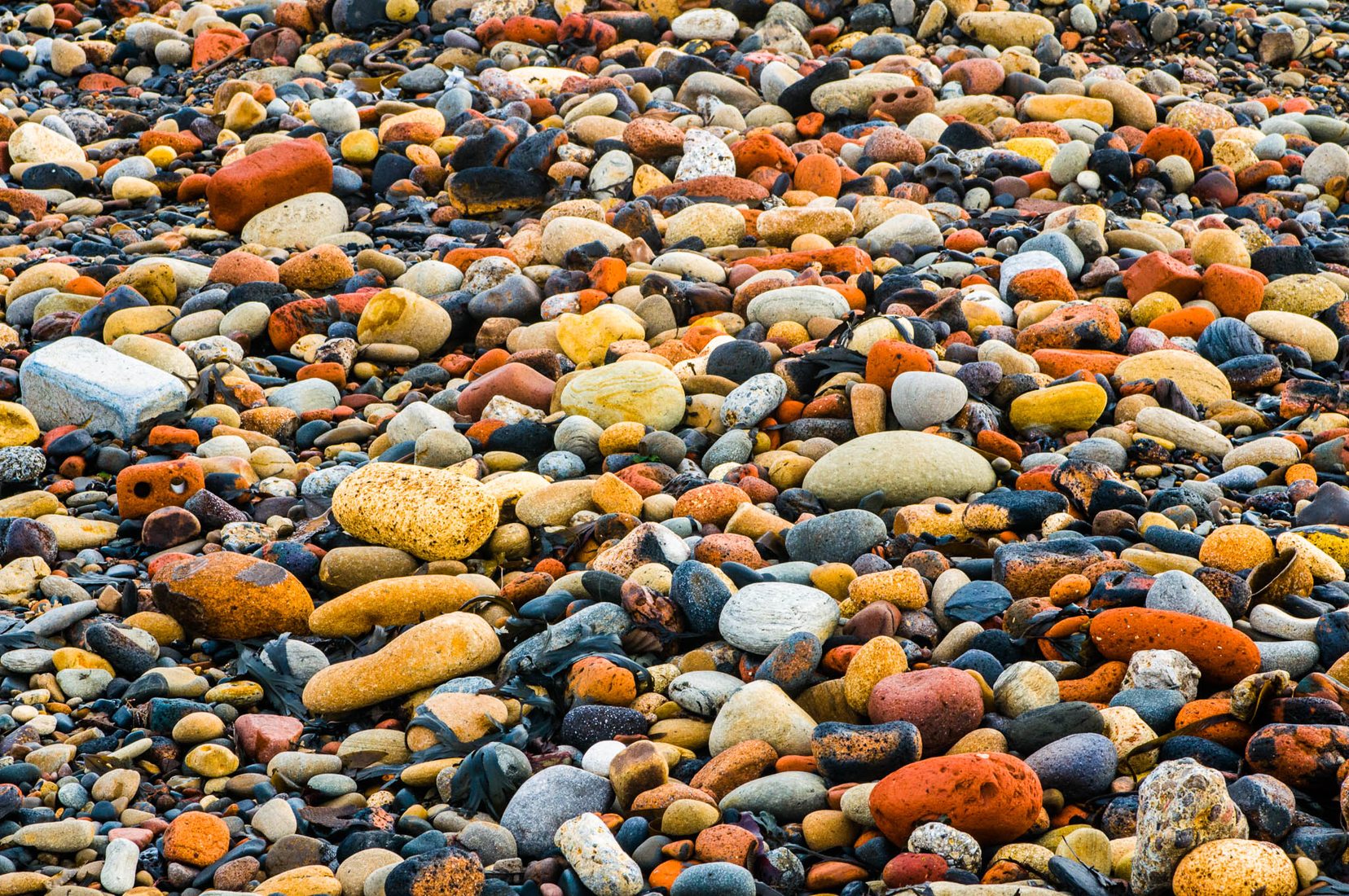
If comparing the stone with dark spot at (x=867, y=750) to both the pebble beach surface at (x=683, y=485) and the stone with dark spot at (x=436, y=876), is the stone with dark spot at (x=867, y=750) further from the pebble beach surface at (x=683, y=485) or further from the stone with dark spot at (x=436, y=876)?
the stone with dark spot at (x=436, y=876)

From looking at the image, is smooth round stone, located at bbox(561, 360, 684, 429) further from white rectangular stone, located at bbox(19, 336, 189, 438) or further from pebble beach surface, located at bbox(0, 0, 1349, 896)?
white rectangular stone, located at bbox(19, 336, 189, 438)

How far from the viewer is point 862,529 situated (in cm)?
458

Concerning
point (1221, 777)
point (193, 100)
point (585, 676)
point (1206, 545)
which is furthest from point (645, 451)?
point (193, 100)

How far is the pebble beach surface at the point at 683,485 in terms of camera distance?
3312 mm

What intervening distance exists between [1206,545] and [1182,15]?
28.6 feet

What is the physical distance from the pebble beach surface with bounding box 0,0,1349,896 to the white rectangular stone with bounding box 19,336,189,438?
1.2 inches

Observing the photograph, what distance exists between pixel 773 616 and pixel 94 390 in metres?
3.90

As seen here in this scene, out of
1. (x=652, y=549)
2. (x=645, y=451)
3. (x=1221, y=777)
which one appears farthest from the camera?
(x=645, y=451)

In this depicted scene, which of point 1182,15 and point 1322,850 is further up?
point 1182,15

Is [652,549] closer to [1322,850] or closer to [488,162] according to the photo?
[1322,850]

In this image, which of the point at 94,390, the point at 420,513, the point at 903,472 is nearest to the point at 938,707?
the point at 903,472

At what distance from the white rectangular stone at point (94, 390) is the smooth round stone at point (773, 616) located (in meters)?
3.51

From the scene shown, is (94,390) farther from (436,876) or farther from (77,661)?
(436,876)

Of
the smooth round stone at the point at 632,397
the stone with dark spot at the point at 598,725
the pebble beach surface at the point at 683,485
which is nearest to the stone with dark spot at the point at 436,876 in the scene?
the pebble beach surface at the point at 683,485
